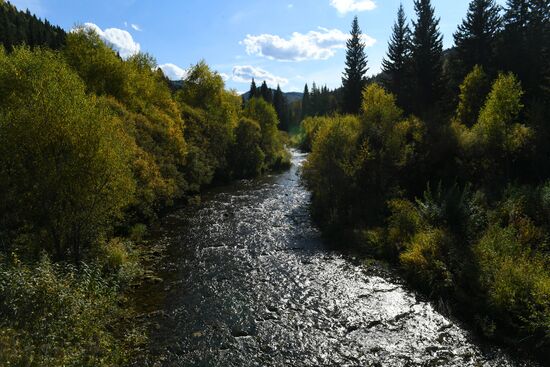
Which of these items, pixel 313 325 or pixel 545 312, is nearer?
pixel 545 312

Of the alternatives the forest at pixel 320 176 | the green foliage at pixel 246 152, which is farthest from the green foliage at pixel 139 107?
the green foliage at pixel 246 152

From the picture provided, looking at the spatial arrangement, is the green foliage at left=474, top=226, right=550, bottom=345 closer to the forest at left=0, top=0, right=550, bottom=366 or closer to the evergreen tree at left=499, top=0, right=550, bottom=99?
the forest at left=0, top=0, right=550, bottom=366

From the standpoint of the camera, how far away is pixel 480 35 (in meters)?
48.5

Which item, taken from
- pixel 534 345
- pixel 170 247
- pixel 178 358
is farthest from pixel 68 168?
pixel 534 345

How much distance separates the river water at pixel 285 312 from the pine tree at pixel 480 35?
37342 millimetres

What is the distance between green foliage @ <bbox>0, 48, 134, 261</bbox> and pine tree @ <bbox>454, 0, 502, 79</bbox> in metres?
48.2

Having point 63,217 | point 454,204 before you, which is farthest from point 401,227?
point 63,217

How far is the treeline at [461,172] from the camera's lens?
58.0 ft

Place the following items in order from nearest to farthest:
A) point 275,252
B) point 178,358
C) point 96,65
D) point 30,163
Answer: point 178,358 < point 30,163 < point 275,252 < point 96,65

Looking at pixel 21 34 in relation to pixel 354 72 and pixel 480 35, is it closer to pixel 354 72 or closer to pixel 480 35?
pixel 354 72

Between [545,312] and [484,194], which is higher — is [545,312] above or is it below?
below

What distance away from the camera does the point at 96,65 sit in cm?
3778

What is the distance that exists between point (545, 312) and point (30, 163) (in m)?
22.2

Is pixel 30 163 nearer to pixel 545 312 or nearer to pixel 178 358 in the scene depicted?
pixel 178 358
